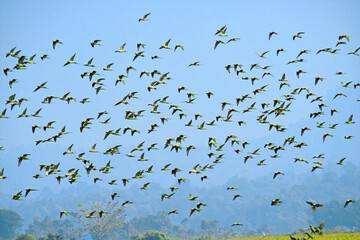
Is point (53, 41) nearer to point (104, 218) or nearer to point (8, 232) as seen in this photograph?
point (104, 218)

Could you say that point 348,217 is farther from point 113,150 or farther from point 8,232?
point 113,150

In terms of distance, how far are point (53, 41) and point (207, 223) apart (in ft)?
522

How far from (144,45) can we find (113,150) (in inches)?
489

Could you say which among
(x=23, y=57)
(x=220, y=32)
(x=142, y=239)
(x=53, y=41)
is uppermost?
(x=220, y=32)

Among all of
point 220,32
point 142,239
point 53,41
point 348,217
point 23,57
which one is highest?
point 348,217

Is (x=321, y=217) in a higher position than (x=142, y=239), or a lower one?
higher

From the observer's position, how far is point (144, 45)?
54.6 metres

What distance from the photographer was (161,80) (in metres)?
53.3

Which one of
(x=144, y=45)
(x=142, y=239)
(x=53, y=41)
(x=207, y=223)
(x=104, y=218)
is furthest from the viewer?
(x=207, y=223)

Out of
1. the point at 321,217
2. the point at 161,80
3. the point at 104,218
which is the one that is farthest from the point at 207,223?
the point at 161,80

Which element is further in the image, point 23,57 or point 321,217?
point 321,217

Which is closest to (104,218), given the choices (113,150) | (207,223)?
(207,223)

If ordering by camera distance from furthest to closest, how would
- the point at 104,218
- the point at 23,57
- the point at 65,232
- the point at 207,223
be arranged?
the point at 207,223
the point at 65,232
the point at 104,218
the point at 23,57

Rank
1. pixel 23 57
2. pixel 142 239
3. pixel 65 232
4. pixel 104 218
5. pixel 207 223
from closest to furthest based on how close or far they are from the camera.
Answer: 1. pixel 23 57
2. pixel 142 239
3. pixel 104 218
4. pixel 65 232
5. pixel 207 223
